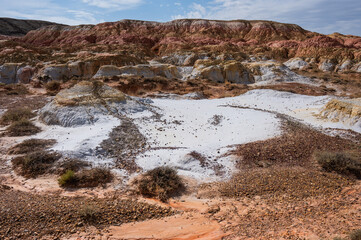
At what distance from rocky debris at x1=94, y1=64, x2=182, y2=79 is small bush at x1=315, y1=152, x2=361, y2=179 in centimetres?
1931

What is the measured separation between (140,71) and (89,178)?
19.3 meters

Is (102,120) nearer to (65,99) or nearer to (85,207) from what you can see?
(65,99)

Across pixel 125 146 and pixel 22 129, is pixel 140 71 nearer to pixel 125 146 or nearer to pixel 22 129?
pixel 22 129

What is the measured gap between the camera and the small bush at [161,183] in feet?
19.2

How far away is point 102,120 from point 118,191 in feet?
16.4

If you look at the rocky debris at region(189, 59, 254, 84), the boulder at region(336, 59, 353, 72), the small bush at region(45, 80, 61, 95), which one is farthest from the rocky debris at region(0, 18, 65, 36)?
the boulder at region(336, 59, 353, 72)

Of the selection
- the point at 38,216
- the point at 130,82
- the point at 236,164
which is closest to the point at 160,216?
the point at 38,216

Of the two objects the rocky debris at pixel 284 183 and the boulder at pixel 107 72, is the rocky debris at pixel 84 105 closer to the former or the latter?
the rocky debris at pixel 284 183

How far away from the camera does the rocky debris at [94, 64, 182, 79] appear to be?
73.8 feet

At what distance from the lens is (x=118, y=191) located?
5918mm

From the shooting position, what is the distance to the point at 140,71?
24172 mm

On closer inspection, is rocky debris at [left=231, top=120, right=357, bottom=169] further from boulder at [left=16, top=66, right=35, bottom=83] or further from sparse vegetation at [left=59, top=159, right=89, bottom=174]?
boulder at [left=16, top=66, right=35, bottom=83]

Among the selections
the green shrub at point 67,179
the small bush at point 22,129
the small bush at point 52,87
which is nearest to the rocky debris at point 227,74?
the small bush at point 52,87

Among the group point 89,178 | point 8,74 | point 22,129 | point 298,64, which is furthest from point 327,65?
point 8,74
